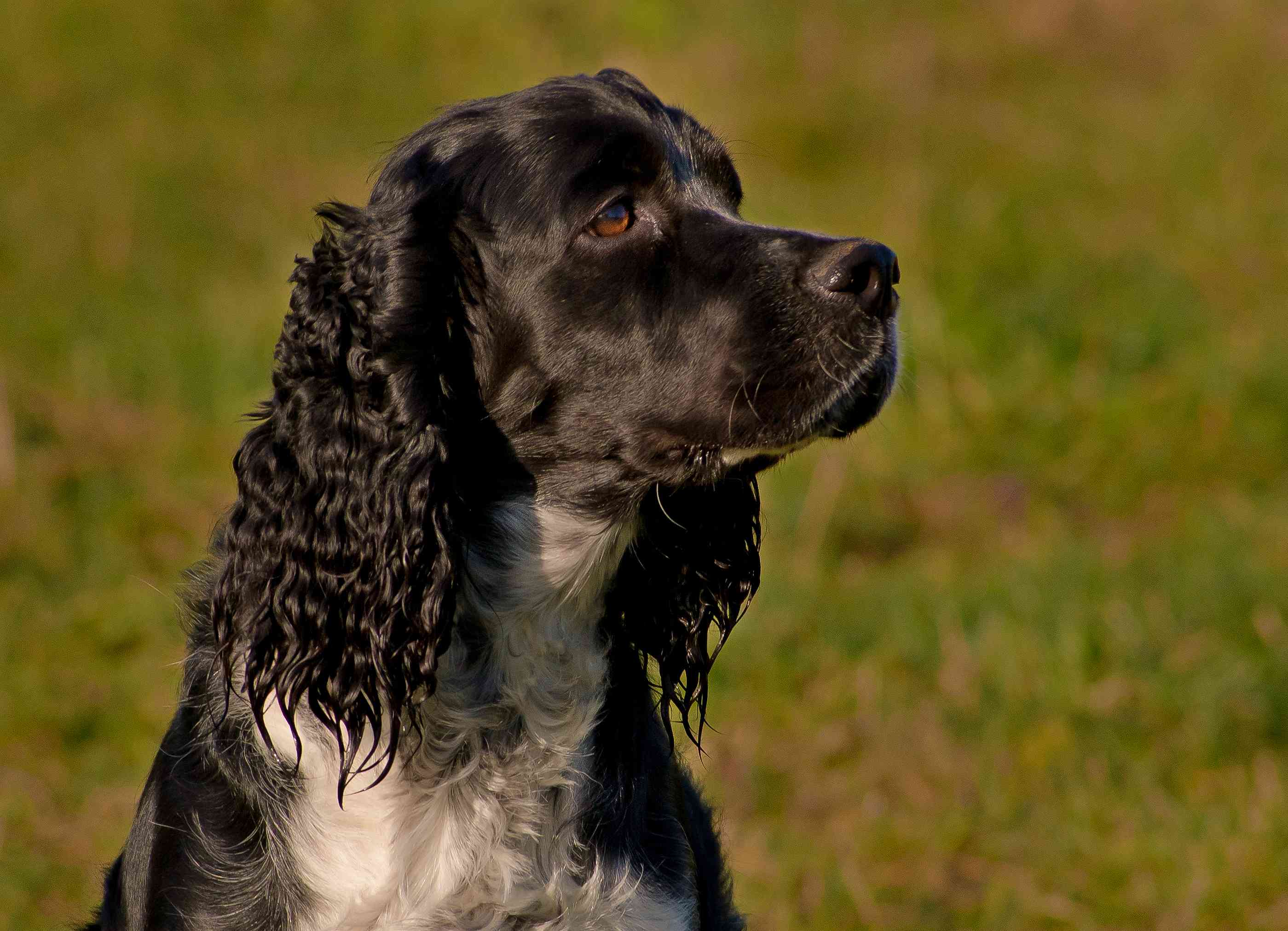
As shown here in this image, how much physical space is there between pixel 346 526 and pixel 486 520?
364 mm

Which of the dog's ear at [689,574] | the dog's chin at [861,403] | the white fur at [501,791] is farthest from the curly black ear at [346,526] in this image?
the dog's chin at [861,403]

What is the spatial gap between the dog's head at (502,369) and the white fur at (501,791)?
0.11 meters

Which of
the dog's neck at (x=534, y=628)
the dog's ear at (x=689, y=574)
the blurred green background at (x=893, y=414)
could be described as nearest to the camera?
the dog's neck at (x=534, y=628)

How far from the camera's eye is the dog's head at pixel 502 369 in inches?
127

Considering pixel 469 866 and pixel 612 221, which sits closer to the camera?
pixel 469 866

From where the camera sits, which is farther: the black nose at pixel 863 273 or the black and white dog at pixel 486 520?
the black nose at pixel 863 273

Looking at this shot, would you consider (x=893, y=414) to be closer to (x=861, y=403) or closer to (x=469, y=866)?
(x=861, y=403)

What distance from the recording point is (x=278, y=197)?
35.2 ft

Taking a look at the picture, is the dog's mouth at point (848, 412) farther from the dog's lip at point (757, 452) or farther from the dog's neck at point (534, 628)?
the dog's neck at point (534, 628)

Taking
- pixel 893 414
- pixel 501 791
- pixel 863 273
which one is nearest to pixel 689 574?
pixel 501 791

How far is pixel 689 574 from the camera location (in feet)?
12.3

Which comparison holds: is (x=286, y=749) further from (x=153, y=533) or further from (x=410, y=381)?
(x=153, y=533)

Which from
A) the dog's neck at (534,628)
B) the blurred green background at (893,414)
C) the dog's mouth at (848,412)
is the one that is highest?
the dog's mouth at (848,412)

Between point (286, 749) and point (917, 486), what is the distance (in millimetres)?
5069
